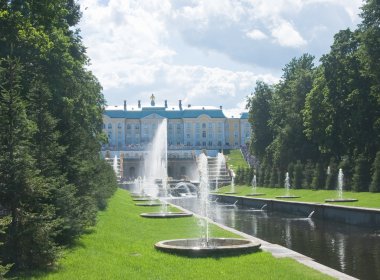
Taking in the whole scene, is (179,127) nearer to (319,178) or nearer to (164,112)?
(164,112)

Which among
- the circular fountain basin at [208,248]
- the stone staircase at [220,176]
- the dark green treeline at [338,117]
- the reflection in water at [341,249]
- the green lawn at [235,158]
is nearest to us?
the circular fountain basin at [208,248]

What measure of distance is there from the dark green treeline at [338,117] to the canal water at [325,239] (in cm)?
772

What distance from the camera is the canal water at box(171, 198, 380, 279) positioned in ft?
39.1

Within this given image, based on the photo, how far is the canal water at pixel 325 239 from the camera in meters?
11.9

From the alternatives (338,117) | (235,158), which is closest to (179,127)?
(235,158)

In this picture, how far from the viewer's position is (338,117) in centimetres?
3559

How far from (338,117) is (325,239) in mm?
20169

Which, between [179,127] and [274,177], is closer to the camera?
[274,177]

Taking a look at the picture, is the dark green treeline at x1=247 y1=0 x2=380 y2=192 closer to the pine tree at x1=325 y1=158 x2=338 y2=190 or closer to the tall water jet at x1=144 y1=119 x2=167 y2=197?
the pine tree at x1=325 y1=158 x2=338 y2=190

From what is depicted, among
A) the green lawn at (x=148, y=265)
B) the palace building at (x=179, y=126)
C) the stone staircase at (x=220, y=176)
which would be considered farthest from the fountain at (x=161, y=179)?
the palace building at (x=179, y=126)

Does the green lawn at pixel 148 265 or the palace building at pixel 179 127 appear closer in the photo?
the green lawn at pixel 148 265

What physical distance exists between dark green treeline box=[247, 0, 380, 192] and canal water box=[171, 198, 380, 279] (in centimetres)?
772

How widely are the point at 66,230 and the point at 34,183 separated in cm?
225

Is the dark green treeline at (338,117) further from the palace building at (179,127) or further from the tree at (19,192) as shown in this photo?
the palace building at (179,127)
